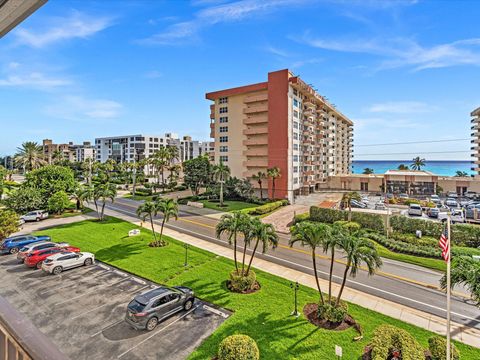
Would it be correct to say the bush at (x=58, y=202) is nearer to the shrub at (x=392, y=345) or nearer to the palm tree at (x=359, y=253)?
the palm tree at (x=359, y=253)

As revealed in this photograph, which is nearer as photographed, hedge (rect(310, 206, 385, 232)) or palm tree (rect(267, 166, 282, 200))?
hedge (rect(310, 206, 385, 232))

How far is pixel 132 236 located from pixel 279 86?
4557 centimetres

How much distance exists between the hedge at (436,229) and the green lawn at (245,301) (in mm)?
22572

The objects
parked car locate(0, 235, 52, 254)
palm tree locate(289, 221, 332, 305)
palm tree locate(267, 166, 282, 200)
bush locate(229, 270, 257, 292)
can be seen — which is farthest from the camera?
palm tree locate(267, 166, 282, 200)

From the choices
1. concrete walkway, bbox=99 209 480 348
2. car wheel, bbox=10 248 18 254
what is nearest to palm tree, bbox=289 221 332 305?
concrete walkway, bbox=99 209 480 348

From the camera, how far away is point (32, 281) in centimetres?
2270

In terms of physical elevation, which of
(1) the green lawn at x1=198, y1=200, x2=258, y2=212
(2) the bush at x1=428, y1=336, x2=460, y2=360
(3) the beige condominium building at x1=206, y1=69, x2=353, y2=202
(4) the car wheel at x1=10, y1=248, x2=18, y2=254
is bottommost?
(2) the bush at x1=428, y1=336, x2=460, y2=360

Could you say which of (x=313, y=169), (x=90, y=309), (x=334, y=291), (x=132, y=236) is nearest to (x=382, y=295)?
(x=334, y=291)

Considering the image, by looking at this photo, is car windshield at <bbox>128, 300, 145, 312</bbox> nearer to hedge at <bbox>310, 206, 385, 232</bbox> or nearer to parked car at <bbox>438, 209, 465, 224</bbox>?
hedge at <bbox>310, 206, 385, 232</bbox>

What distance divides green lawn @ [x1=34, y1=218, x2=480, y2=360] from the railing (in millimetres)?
13829

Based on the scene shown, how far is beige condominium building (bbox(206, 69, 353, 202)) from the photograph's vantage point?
205 feet

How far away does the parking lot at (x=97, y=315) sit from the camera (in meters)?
15.0

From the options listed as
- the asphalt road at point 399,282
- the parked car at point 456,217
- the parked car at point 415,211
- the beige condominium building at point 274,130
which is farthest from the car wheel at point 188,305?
the beige condominium building at point 274,130

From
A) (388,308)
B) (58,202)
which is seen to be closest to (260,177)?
(58,202)
